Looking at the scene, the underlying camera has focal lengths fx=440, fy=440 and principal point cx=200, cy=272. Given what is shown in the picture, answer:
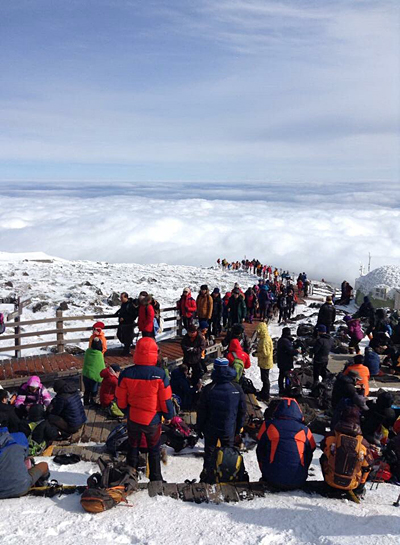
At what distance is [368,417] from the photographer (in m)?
7.19

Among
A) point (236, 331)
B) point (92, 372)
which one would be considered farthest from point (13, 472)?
point (236, 331)

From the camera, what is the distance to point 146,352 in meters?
5.41

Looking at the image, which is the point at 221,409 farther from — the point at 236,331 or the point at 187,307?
the point at 187,307

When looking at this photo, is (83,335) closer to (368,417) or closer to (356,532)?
(368,417)

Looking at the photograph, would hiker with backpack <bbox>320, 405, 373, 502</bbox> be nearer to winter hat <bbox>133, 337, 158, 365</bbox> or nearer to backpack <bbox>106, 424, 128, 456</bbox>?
winter hat <bbox>133, 337, 158, 365</bbox>

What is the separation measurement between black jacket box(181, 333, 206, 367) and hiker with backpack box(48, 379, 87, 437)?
9.98 ft

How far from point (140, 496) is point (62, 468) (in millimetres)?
1980

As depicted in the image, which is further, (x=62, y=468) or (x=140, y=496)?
(x=62, y=468)

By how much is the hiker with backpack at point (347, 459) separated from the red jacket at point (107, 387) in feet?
15.3

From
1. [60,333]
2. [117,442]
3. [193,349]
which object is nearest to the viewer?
[117,442]

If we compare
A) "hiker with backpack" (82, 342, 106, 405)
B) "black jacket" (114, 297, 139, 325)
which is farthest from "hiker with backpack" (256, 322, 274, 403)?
"hiker with backpack" (82, 342, 106, 405)

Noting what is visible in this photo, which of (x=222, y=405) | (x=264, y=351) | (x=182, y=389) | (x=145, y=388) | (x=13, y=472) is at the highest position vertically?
(x=145, y=388)

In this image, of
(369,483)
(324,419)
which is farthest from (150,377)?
(324,419)

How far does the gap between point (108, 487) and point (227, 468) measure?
4.84ft
